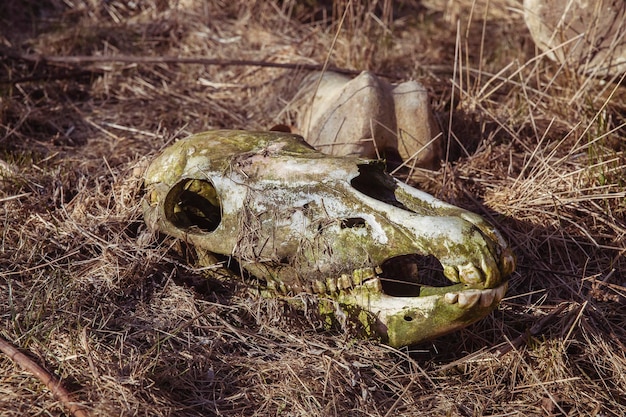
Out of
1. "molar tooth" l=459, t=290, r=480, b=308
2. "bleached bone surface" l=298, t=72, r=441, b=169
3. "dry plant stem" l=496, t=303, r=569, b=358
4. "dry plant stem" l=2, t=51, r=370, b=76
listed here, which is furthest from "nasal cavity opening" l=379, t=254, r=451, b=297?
"dry plant stem" l=2, t=51, r=370, b=76

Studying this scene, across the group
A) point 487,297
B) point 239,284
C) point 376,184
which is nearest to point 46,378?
point 239,284

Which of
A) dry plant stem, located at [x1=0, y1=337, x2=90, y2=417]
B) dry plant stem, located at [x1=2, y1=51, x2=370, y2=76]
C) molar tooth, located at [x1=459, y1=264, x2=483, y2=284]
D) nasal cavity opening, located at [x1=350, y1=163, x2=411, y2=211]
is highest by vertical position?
nasal cavity opening, located at [x1=350, y1=163, x2=411, y2=211]

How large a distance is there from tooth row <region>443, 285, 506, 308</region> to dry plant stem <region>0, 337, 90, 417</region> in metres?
1.26

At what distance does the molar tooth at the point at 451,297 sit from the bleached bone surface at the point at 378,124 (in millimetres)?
1235

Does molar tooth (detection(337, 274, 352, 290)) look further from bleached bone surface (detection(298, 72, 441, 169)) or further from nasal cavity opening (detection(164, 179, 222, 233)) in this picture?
bleached bone surface (detection(298, 72, 441, 169))

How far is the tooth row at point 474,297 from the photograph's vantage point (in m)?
2.47

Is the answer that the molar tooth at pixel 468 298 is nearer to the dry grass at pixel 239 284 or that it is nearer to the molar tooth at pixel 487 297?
the molar tooth at pixel 487 297

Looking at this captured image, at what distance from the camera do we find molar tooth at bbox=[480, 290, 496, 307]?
247 centimetres

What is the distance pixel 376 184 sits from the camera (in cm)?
286

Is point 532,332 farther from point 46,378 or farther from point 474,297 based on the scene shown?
point 46,378

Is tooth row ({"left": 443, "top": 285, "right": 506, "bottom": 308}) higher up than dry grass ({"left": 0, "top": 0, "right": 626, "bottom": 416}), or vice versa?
tooth row ({"left": 443, "top": 285, "right": 506, "bottom": 308})

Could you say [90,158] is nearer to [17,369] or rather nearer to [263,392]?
[17,369]

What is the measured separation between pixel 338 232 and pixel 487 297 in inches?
22.5

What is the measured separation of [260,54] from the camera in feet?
16.8
